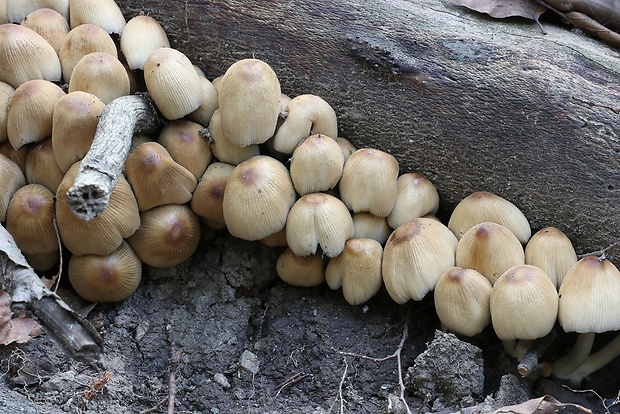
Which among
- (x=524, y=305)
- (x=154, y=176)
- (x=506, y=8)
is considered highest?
(x=506, y=8)

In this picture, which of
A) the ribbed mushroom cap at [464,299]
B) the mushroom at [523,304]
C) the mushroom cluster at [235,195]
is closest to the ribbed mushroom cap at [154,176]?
the mushroom cluster at [235,195]

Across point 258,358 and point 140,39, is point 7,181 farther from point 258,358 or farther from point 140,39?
point 258,358

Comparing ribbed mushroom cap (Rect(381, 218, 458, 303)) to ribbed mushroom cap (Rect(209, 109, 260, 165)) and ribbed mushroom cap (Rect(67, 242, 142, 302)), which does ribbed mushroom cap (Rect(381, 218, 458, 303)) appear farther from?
ribbed mushroom cap (Rect(67, 242, 142, 302))

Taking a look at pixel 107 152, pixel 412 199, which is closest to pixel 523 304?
pixel 412 199

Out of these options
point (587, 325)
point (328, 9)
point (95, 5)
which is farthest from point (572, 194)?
point (95, 5)

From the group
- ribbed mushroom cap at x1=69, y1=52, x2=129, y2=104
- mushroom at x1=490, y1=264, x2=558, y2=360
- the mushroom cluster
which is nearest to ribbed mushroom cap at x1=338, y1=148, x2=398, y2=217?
the mushroom cluster

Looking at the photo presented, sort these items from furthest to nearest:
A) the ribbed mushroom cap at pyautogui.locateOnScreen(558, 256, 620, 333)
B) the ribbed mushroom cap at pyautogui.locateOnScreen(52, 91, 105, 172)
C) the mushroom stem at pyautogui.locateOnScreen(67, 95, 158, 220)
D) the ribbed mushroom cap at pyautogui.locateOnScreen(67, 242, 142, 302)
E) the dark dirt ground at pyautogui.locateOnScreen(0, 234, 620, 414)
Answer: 1. the ribbed mushroom cap at pyautogui.locateOnScreen(67, 242, 142, 302)
2. the ribbed mushroom cap at pyautogui.locateOnScreen(52, 91, 105, 172)
3. the dark dirt ground at pyautogui.locateOnScreen(0, 234, 620, 414)
4. the ribbed mushroom cap at pyautogui.locateOnScreen(558, 256, 620, 333)
5. the mushroom stem at pyautogui.locateOnScreen(67, 95, 158, 220)

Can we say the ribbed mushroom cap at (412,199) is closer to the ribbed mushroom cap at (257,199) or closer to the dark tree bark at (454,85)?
the dark tree bark at (454,85)
